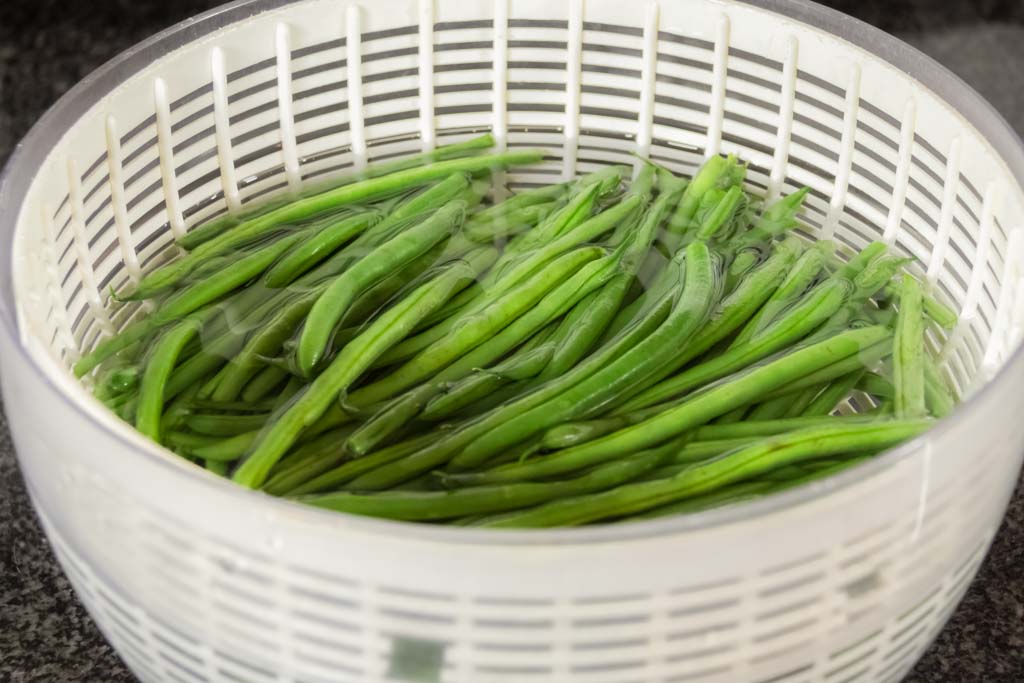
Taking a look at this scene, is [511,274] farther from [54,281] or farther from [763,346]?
[54,281]

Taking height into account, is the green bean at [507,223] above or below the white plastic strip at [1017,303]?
above

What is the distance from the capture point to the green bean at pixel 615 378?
31.7 inches

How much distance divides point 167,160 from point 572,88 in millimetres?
358

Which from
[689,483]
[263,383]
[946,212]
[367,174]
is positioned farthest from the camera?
[367,174]

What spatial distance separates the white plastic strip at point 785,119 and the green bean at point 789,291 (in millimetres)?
129

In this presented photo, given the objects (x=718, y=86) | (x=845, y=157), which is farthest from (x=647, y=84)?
(x=845, y=157)

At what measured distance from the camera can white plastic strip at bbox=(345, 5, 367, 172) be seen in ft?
3.56

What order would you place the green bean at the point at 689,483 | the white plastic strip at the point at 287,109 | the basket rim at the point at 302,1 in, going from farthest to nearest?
the white plastic strip at the point at 287,109 → the green bean at the point at 689,483 → the basket rim at the point at 302,1

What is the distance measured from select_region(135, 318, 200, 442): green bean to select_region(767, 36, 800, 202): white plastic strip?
0.50 metres

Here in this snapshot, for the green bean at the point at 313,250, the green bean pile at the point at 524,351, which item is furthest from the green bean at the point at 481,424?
the green bean at the point at 313,250

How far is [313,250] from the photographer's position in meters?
0.96

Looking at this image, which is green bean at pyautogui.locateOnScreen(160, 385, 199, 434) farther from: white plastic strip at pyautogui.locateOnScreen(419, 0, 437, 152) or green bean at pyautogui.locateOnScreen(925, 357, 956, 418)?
green bean at pyautogui.locateOnScreen(925, 357, 956, 418)

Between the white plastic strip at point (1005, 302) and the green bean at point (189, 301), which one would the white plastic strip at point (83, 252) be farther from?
the white plastic strip at point (1005, 302)

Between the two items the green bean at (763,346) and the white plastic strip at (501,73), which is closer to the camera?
the green bean at (763,346)
